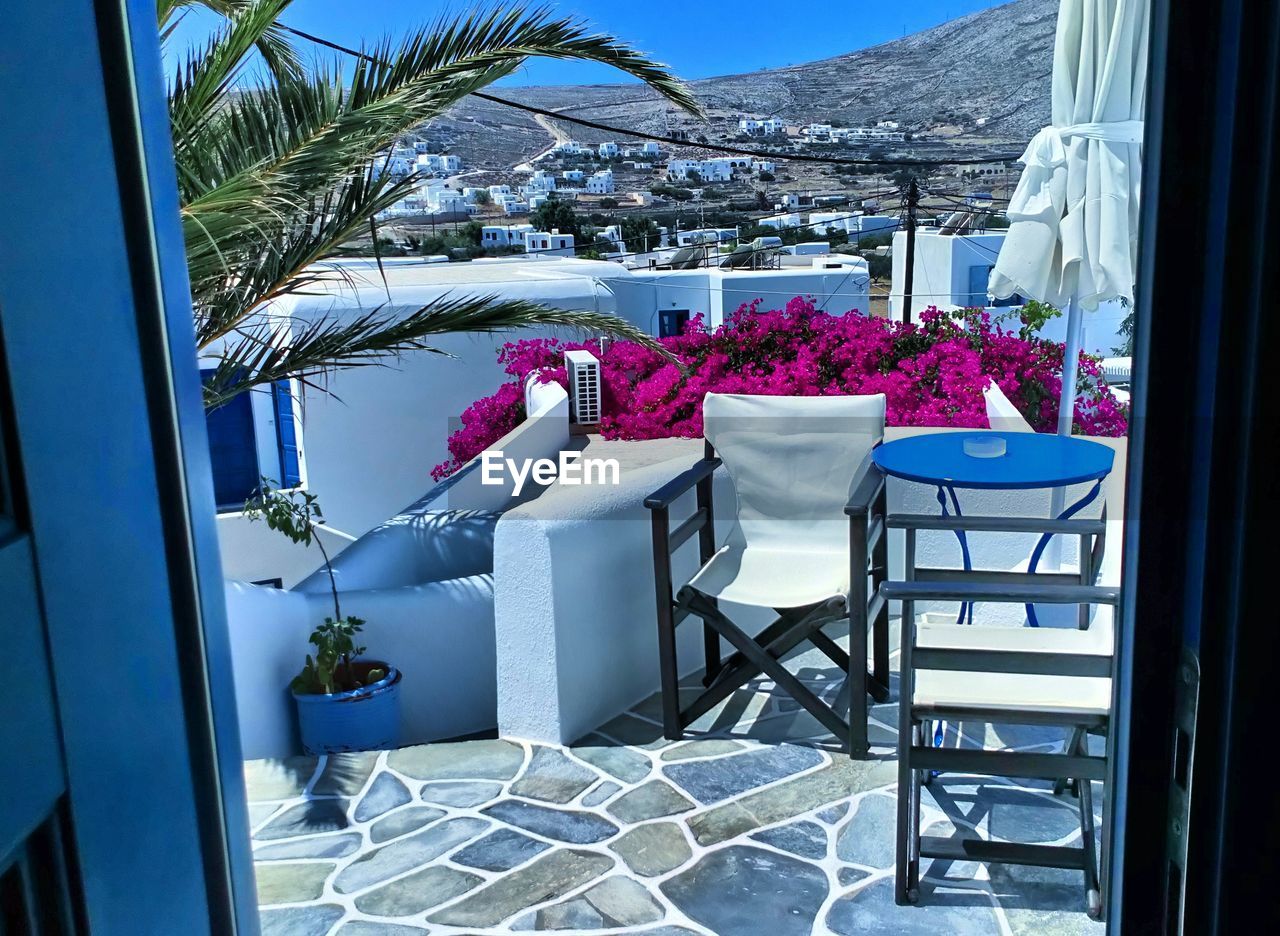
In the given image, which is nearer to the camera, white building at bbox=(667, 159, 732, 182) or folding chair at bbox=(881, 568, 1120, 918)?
folding chair at bbox=(881, 568, 1120, 918)

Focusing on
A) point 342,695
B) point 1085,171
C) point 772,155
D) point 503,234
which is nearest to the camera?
point 1085,171

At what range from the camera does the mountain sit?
12453mm

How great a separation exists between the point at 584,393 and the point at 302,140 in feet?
11.1

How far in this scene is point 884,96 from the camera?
16500mm

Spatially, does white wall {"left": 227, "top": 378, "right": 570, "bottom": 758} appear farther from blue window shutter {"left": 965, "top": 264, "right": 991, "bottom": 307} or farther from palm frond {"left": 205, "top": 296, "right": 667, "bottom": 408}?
blue window shutter {"left": 965, "top": 264, "right": 991, "bottom": 307}

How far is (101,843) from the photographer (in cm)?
73

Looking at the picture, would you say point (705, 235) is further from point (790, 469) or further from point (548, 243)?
point (790, 469)

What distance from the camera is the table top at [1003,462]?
3.13m

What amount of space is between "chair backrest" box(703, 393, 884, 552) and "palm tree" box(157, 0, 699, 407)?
4.75ft

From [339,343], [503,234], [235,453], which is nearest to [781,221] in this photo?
[503,234]

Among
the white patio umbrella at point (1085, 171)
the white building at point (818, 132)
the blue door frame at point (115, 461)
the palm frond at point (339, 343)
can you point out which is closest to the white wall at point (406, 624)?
the palm frond at point (339, 343)

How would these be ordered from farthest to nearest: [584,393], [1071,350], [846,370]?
1. [584,393]
2. [846,370]
3. [1071,350]

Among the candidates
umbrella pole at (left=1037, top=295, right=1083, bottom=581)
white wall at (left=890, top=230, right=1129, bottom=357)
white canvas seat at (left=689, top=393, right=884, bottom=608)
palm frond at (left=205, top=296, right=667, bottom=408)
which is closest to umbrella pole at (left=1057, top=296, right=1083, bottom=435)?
umbrella pole at (left=1037, top=295, right=1083, bottom=581)

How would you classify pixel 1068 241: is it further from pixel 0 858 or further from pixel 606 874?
pixel 0 858
